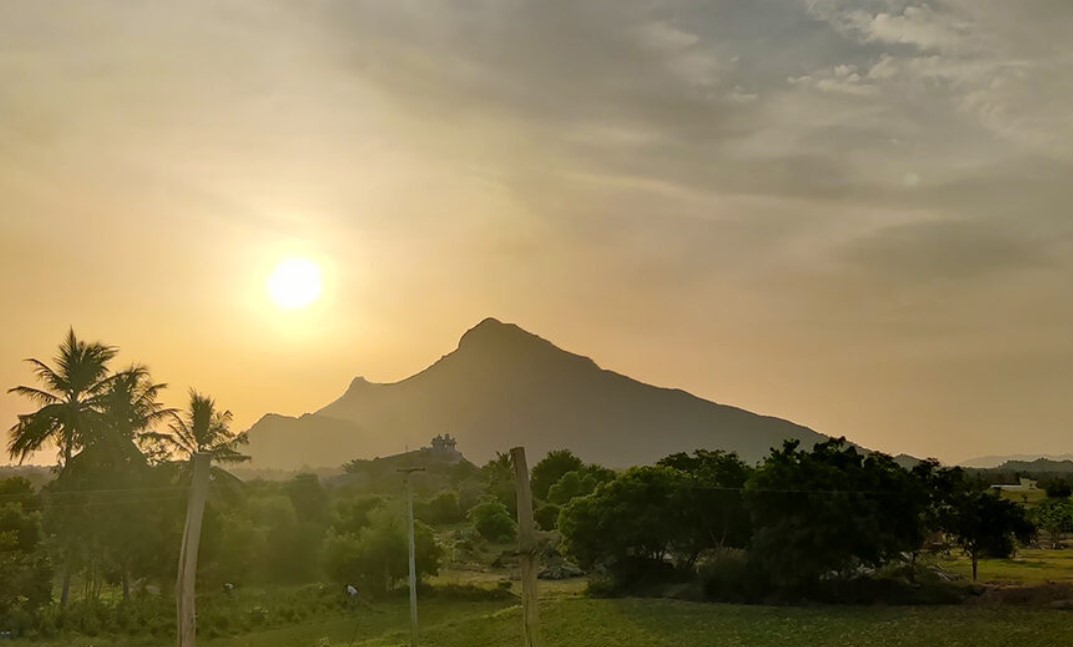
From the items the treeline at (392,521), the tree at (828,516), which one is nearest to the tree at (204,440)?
the treeline at (392,521)

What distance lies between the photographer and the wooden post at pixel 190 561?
16.8m

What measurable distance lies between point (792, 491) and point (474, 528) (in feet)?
159

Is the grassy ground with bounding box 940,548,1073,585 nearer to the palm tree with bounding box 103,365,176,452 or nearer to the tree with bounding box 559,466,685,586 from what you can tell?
the tree with bounding box 559,466,685,586

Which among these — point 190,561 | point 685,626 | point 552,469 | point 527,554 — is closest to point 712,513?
point 685,626

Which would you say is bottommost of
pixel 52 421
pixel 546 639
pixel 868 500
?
pixel 546 639

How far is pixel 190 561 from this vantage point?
1698cm

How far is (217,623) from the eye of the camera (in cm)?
4266

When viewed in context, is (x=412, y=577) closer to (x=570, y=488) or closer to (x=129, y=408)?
(x=129, y=408)

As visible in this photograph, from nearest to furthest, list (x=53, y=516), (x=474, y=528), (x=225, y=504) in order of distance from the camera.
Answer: (x=53, y=516) → (x=225, y=504) → (x=474, y=528)

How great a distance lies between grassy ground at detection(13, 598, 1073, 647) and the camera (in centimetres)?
3456

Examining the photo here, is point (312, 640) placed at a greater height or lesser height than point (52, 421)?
lesser

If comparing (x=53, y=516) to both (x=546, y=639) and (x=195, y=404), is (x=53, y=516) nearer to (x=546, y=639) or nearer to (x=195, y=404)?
(x=195, y=404)

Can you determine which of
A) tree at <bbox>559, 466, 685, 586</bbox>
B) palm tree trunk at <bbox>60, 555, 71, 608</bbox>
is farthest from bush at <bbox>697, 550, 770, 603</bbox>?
palm tree trunk at <bbox>60, 555, 71, 608</bbox>

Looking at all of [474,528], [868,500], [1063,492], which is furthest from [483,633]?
[1063,492]
